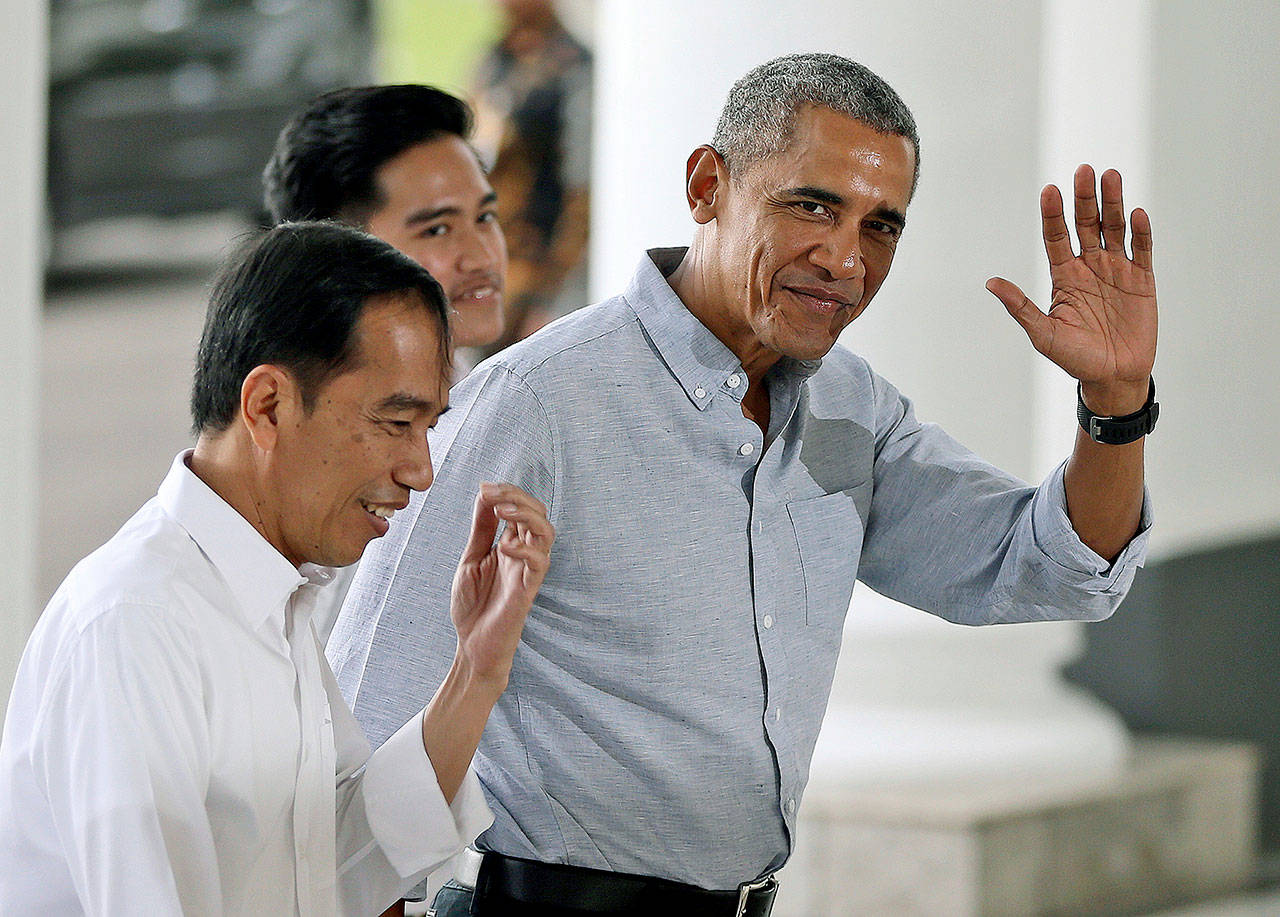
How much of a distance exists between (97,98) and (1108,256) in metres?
7.55

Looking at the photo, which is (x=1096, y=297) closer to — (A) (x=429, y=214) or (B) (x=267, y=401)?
(B) (x=267, y=401)

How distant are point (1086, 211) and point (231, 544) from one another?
92 cm

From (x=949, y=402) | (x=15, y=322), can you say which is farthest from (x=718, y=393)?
(x=949, y=402)

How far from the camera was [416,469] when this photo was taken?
1446 millimetres

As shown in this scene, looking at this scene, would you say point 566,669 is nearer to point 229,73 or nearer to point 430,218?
point 430,218

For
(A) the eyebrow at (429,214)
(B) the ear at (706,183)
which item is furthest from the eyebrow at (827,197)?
(A) the eyebrow at (429,214)

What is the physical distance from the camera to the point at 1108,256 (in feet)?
5.61

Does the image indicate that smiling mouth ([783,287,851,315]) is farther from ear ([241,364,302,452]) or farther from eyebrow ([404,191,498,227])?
eyebrow ([404,191,498,227])

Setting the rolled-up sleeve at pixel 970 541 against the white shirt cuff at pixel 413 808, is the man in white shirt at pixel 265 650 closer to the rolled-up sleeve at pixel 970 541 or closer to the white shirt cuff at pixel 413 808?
the white shirt cuff at pixel 413 808

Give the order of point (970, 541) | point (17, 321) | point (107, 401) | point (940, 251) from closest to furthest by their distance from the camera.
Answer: point (970, 541), point (17, 321), point (940, 251), point (107, 401)

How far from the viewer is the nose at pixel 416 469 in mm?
1439

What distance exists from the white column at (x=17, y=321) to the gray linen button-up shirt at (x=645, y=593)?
133 cm

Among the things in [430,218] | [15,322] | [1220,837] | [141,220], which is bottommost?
[1220,837]

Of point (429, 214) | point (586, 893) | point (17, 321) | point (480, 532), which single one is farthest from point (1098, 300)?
point (17, 321)
